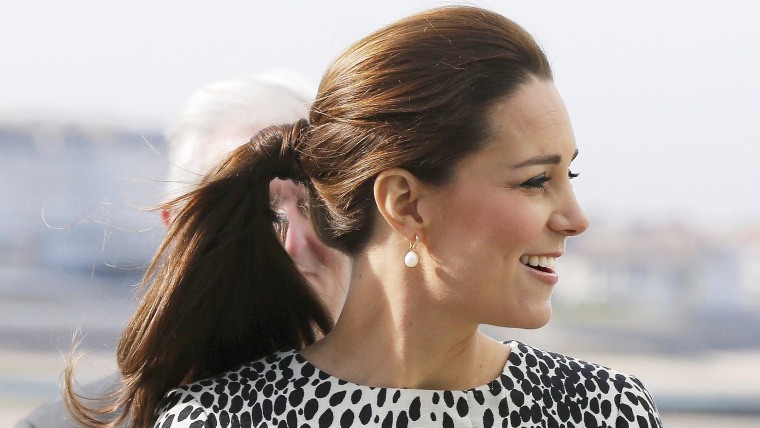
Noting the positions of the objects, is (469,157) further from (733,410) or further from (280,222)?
(733,410)

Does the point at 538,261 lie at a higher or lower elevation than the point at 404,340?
higher

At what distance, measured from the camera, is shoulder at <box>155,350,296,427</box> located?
Result: 1896 mm

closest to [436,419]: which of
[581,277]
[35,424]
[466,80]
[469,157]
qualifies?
[469,157]

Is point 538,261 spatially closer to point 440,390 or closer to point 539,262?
point 539,262

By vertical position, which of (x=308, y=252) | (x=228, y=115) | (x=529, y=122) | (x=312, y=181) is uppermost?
(x=529, y=122)

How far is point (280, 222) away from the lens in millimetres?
2121

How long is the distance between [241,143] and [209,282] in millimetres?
526

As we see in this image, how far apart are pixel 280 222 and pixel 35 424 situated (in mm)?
710

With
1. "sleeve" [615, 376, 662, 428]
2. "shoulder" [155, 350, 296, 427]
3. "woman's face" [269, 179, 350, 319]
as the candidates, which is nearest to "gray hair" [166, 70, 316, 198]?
"woman's face" [269, 179, 350, 319]

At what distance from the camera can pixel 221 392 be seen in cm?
194

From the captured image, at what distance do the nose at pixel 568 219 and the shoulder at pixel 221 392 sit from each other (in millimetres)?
566

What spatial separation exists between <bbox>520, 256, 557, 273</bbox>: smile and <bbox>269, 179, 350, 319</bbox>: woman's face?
438 mm

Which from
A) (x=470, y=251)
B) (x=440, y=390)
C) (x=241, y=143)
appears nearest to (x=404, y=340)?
(x=440, y=390)

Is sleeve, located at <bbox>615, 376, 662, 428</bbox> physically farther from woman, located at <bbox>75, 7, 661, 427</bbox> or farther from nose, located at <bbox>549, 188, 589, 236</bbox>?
nose, located at <bbox>549, 188, 589, 236</bbox>
